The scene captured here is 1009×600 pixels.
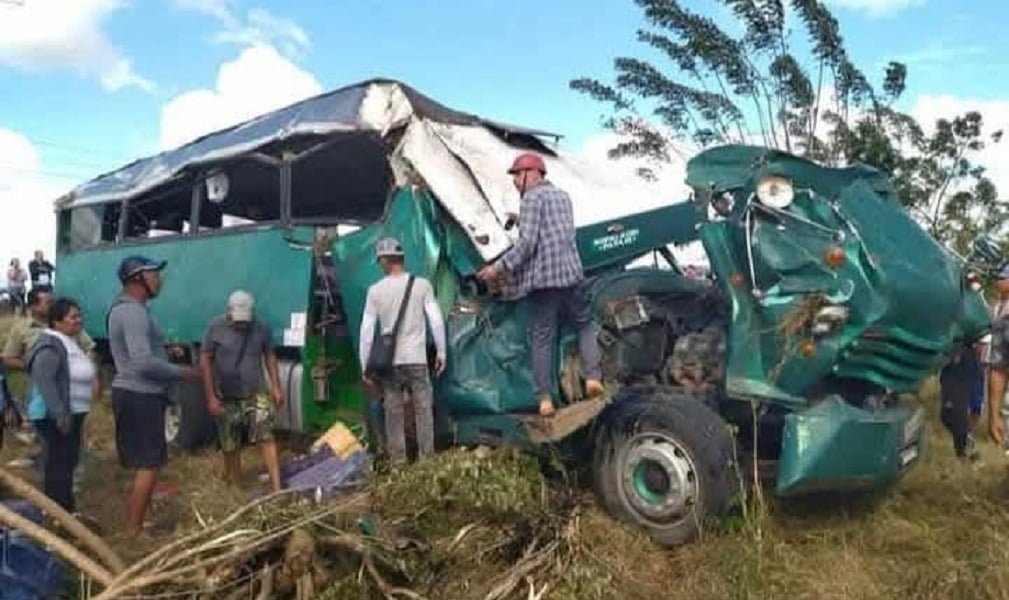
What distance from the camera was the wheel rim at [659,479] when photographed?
15.7 ft

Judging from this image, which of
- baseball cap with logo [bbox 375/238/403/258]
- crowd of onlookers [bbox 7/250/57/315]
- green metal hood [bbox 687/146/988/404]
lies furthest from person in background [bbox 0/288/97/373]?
crowd of onlookers [bbox 7/250/57/315]

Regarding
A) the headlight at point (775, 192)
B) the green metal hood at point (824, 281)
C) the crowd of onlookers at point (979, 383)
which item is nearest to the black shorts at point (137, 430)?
the green metal hood at point (824, 281)

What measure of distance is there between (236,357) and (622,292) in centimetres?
256

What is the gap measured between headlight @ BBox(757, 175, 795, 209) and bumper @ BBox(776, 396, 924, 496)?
104 cm

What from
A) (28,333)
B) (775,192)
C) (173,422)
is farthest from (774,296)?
(28,333)

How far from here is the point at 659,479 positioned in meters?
4.90

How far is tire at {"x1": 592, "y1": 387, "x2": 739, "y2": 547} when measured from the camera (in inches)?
186

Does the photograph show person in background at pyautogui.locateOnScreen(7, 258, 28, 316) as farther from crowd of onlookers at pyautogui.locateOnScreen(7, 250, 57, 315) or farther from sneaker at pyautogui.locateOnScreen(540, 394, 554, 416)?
sneaker at pyautogui.locateOnScreen(540, 394, 554, 416)

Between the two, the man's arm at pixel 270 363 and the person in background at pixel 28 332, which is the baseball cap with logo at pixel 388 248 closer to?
the man's arm at pixel 270 363

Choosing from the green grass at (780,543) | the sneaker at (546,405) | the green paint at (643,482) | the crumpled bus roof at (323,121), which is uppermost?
the crumpled bus roof at (323,121)

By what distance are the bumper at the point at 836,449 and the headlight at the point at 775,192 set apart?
1041 mm

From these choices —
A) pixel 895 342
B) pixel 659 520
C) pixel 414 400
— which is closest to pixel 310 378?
pixel 414 400

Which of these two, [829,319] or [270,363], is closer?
[829,319]

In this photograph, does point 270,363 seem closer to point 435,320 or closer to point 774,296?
point 435,320
